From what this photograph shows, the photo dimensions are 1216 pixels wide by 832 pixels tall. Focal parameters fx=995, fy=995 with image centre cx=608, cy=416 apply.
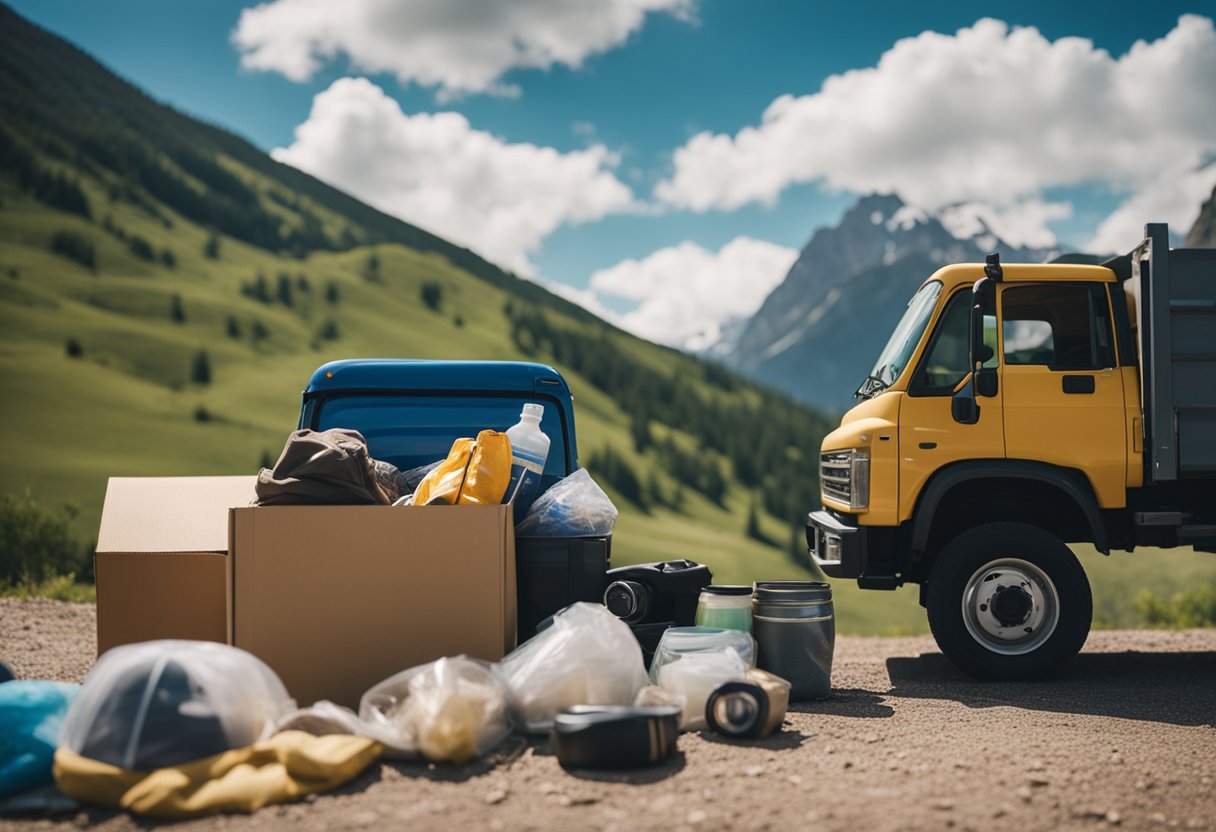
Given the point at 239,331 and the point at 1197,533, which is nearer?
the point at 1197,533

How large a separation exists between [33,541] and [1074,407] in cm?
1606

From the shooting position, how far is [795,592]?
6.12 meters

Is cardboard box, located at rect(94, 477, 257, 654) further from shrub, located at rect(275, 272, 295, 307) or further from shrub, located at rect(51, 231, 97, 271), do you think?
shrub, located at rect(275, 272, 295, 307)

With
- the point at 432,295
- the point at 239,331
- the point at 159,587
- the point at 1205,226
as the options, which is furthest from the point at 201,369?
the point at 159,587

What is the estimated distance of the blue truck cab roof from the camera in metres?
6.73

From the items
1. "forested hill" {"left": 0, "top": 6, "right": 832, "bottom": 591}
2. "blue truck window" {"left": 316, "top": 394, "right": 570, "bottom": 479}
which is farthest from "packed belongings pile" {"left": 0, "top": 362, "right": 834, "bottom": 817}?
"forested hill" {"left": 0, "top": 6, "right": 832, "bottom": 591}

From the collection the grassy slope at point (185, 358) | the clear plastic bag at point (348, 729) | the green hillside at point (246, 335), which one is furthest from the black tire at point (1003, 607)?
the grassy slope at point (185, 358)

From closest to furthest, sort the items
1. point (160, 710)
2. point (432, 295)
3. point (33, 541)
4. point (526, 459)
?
1. point (160, 710)
2. point (526, 459)
3. point (33, 541)
4. point (432, 295)

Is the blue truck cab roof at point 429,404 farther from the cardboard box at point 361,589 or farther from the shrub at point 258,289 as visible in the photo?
the shrub at point 258,289

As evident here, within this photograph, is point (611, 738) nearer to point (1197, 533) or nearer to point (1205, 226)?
point (1197, 533)

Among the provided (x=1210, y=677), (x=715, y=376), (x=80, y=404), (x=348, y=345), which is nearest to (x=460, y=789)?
(x=1210, y=677)

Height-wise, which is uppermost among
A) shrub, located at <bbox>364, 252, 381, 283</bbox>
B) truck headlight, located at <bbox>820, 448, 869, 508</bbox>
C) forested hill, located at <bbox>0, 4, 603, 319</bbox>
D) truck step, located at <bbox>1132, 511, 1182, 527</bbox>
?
forested hill, located at <bbox>0, 4, 603, 319</bbox>

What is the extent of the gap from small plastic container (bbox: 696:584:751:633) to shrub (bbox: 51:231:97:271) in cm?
7164

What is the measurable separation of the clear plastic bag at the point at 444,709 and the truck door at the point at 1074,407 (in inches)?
161
